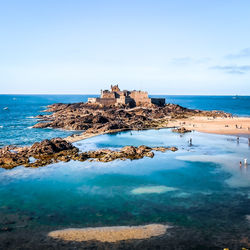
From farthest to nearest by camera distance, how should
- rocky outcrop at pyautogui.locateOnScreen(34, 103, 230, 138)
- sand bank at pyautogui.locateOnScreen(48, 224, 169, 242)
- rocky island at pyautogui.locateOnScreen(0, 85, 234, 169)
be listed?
1. rocky outcrop at pyautogui.locateOnScreen(34, 103, 230, 138)
2. rocky island at pyautogui.locateOnScreen(0, 85, 234, 169)
3. sand bank at pyautogui.locateOnScreen(48, 224, 169, 242)

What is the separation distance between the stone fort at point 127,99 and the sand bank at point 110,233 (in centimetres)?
9760

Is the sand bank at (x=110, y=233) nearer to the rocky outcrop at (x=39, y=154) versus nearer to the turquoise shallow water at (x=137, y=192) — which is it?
the turquoise shallow water at (x=137, y=192)

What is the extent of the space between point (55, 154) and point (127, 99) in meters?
77.6

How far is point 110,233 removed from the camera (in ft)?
67.7

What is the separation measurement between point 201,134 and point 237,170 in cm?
3048

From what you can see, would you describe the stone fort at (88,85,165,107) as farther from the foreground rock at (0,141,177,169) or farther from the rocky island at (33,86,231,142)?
the foreground rock at (0,141,177,169)

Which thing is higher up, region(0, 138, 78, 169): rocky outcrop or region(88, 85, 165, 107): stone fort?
region(88, 85, 165, 107): stone fort

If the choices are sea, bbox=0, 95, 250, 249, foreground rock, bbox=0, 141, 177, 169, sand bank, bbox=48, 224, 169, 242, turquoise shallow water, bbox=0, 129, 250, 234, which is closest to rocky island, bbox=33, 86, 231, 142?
foreground rock, bbox=0, 141, 177, 169

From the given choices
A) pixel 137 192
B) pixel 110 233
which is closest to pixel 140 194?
pixel 137 192

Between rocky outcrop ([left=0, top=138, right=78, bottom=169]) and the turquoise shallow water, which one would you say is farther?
rocky outcrop ([left=0, top=138, right=78, bottom=169])

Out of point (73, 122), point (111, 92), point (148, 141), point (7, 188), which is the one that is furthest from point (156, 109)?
point (7, 188)

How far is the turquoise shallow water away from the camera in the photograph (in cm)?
2312

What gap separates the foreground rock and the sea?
1.87 metres

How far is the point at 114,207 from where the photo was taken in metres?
25.5
